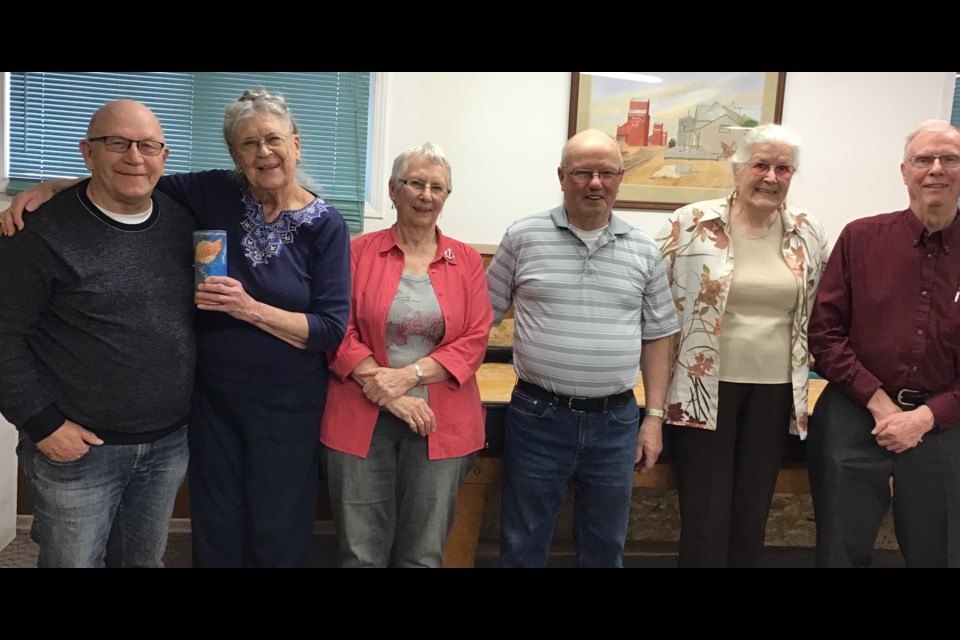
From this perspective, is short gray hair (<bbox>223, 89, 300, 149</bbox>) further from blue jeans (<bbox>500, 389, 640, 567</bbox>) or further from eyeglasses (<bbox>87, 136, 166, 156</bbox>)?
blue jeans (<bbox>500, 389, 640, 567</bbox>)

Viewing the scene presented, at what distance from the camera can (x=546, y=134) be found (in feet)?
10.1

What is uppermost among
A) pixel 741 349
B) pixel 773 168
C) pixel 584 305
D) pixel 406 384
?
pixel 773 168

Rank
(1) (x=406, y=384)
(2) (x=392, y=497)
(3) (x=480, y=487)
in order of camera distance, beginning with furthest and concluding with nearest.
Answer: (3) (x=480, y=487) → (2) (x=392, y=497) → (1) (x=406, y=384)

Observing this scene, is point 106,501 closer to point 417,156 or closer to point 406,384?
point 406,384

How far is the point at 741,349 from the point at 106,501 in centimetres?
159

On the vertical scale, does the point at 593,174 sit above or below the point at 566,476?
above

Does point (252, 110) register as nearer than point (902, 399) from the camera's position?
Yes

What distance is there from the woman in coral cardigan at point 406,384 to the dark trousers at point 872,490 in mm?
983

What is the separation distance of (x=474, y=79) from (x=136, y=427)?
2129 mm

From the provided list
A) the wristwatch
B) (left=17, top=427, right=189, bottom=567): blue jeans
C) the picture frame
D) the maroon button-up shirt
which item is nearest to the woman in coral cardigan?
the wristwatch

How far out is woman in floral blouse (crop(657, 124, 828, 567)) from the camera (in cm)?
182

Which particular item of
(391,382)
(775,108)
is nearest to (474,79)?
(775,108)

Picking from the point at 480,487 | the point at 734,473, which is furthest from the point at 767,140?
the point at 480,487

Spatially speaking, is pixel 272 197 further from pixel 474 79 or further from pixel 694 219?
pixel 474 79
